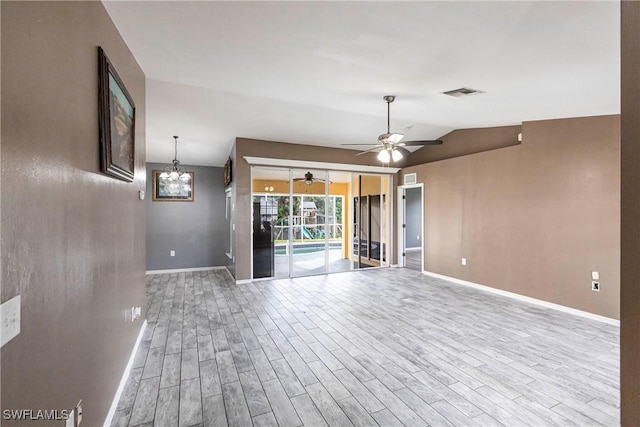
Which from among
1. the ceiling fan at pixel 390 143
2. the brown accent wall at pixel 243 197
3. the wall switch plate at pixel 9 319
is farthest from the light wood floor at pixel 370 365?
the ceiling fan at pixel 390 143

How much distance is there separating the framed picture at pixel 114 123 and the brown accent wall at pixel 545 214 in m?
5.45

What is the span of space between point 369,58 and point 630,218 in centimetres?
244

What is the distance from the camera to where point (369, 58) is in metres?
2.85

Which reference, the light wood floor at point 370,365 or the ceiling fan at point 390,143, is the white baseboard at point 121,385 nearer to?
the light wood floor at point 370,365

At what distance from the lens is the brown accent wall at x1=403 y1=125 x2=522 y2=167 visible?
525cm

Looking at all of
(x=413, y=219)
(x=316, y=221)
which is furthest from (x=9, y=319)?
(x=413, y=219)

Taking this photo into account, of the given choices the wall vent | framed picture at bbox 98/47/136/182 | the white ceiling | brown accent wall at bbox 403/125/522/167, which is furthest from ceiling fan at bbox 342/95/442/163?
framed picture at bbox 98/47/136/182

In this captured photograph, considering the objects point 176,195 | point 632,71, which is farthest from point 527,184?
point 176,195

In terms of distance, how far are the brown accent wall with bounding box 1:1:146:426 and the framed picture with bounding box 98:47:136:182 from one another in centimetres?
6

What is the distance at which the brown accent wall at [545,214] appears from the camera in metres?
3.85

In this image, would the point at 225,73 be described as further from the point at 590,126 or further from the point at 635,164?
the point at 590,126


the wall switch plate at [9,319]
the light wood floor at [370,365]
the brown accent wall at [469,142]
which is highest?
the brown accent wall at [469,142]

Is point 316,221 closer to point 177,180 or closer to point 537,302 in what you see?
point 177,180

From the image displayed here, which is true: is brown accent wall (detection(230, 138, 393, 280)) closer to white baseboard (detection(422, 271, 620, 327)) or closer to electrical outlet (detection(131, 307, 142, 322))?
electrical outlet (detection(131, 307, 142, 322))
